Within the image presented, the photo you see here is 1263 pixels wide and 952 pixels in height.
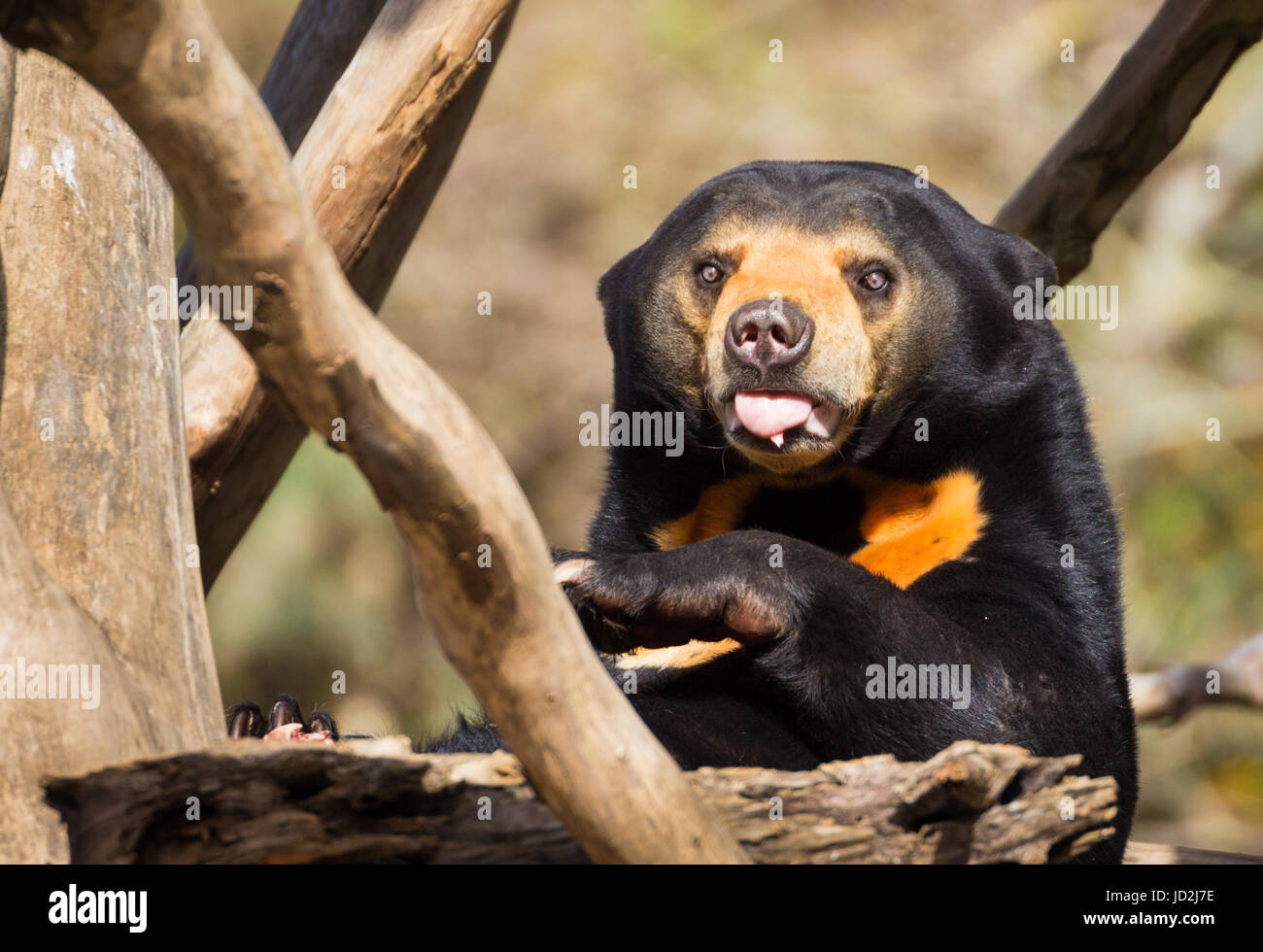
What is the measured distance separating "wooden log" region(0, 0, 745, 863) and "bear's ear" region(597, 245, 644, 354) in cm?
238

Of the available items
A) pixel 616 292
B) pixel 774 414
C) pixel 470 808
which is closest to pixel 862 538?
pixel 774 414

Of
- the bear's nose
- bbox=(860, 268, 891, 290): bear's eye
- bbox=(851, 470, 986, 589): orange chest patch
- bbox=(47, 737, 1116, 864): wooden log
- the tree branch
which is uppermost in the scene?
bbox=(860, 268, 891, 290): bear's eye

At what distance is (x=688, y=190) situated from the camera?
14078 millimetres

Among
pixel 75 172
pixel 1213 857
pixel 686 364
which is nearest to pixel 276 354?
pixel 75 172

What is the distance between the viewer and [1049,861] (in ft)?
9.55

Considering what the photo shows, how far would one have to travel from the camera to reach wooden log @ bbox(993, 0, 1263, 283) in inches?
195

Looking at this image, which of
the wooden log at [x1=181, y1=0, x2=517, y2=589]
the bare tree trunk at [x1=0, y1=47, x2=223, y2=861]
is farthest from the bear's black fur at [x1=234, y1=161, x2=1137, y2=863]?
the bare tree trunk at [x1=0, y1=47, x2=223, y2=861]

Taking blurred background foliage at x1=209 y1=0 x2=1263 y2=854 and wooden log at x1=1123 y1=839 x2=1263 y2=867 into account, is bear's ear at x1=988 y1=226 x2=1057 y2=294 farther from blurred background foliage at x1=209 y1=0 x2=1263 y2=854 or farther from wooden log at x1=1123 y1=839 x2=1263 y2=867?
blurred background foliage at x1=209 y1=0 x2=1263 y2=854

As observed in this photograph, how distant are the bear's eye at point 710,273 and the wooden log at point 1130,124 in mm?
1731

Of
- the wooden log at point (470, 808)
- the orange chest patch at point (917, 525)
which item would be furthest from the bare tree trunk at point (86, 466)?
the orange chest patch at point (917, 525)

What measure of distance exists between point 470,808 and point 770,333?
169 centimetres

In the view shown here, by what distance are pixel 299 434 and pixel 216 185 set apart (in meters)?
2.96

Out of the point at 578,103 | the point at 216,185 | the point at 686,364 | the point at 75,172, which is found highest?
the point at 578,103

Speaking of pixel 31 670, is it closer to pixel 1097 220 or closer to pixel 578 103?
pixel 1097 220
